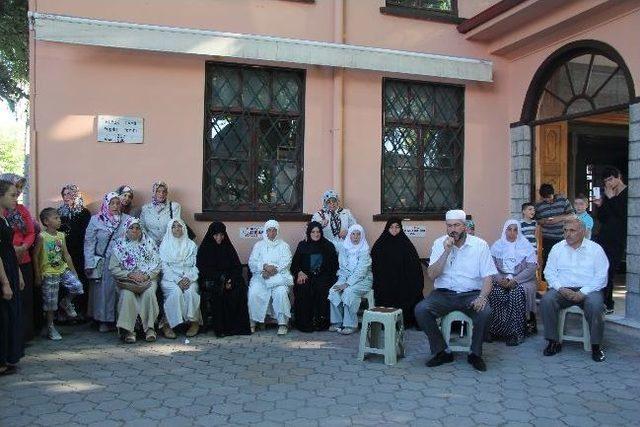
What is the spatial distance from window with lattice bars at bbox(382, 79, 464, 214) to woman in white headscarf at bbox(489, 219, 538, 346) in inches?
64.2

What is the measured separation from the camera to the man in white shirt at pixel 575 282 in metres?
4.81

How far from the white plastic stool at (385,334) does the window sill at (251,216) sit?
2129 mm

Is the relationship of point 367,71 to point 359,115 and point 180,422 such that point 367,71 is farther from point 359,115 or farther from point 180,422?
point 180,422

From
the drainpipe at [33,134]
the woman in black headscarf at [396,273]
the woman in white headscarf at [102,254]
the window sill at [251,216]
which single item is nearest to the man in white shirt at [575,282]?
the woman in black headscarf at [396,273]

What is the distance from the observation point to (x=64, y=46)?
235 inches

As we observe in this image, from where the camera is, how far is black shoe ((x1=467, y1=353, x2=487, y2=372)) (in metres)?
4.49

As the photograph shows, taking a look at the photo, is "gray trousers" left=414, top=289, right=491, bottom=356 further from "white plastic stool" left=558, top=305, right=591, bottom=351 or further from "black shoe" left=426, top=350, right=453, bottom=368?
"white plastic stool" left=558, top=305, right=591, bottom=351

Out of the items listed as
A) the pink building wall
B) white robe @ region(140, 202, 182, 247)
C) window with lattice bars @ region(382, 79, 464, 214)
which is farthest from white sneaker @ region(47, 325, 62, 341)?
window with lattice bars @ region(382, 79, 464, 214)

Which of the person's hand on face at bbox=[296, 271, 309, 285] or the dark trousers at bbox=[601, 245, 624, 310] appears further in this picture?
the dark trousers at bbox=[601, 245, 624, 310]

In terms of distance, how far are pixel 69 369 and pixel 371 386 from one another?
2398 millimetres

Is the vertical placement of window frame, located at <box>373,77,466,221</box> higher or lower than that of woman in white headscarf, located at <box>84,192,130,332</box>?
higher

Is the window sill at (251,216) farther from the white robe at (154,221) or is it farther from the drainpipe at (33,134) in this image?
the drainpipe at (33,134)

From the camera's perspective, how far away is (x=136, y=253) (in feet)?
18.1

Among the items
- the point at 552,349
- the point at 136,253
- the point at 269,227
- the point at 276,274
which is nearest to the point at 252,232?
the point at 269,227
